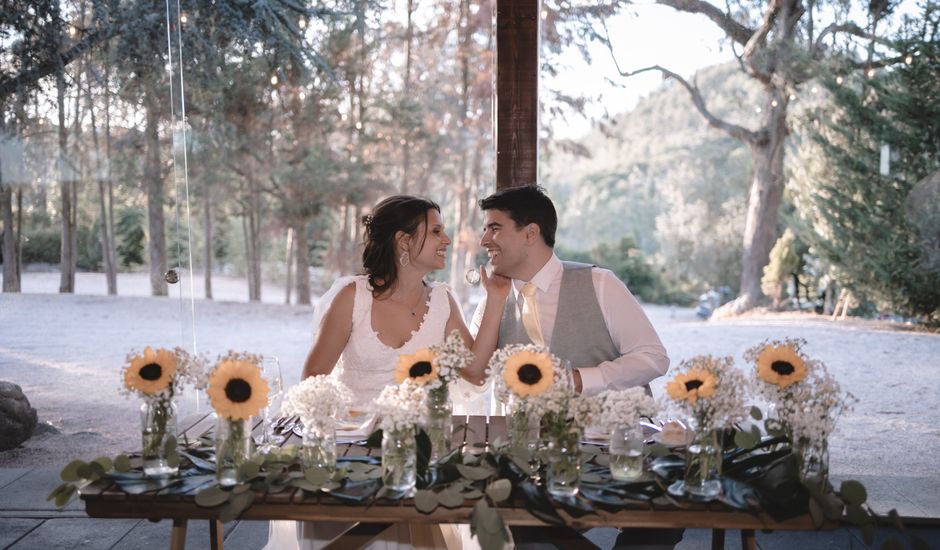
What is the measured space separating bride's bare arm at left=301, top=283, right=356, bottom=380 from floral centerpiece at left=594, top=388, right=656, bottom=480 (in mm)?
1170

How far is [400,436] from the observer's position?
5.44 feet

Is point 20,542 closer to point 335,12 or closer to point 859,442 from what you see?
point 335,12

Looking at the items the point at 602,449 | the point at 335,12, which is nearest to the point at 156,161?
the point at 335,12

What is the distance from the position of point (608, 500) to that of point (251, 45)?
10.3 feet

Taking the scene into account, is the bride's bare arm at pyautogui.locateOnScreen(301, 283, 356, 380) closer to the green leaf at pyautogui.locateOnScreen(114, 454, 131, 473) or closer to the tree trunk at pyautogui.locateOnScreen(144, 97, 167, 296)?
the green leaf at pyautogui.locateOnScreen(114, 454, 131, 473)

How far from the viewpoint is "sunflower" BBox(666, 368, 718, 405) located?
5.33 feet

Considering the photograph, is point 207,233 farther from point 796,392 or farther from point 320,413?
point 796,392

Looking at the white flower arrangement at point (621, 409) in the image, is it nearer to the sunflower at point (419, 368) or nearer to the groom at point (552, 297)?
the sunflower at point (419, 368)

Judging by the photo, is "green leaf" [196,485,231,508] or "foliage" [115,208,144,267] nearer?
"green leaf" [196,485,231,508]

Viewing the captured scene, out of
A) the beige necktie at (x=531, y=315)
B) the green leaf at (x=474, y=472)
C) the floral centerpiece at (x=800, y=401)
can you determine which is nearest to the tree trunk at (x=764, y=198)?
the beige necktie at (x=531, y=315)

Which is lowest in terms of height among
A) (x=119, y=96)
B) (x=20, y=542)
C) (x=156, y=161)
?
(x=20, y=542)

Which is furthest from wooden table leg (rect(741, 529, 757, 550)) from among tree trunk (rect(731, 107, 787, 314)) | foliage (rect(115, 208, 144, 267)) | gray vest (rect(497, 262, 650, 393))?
foliage (rect(115, 208, 144, 267))

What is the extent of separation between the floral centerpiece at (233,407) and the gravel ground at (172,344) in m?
2.44

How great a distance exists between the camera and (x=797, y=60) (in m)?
3.88
